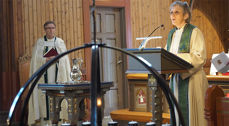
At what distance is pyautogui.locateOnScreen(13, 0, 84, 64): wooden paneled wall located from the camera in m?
7.95

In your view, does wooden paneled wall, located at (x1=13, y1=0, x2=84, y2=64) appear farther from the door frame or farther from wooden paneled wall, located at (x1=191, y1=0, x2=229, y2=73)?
wooden paneled wall, located at (x1=191, y1=0, x2=229, y2=73)

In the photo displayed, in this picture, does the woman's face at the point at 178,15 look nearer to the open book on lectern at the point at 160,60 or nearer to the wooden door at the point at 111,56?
the open book on lectern at the point at 160,60

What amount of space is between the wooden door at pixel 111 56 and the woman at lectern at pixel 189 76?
5048 millimetres

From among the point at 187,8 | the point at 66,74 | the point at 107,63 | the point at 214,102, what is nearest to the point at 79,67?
the point at 66,74

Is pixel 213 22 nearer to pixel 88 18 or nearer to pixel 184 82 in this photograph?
pixel 88 18

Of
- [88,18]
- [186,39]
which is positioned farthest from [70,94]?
[88,18]

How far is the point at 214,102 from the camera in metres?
3.15

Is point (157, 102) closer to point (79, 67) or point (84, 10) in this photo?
point (79, 67)

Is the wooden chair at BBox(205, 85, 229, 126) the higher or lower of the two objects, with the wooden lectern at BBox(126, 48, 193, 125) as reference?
lower

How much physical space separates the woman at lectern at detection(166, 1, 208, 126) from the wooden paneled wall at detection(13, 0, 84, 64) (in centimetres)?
422

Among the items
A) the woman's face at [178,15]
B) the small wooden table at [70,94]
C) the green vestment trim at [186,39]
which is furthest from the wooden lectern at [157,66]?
the small wooden table at [70,94]

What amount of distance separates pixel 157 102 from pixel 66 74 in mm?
3452

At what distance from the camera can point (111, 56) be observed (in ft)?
31.3

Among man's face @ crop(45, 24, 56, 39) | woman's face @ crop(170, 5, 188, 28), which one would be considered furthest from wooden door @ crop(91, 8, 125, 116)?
woman's face @ crop(170, 5, 188, 28)
